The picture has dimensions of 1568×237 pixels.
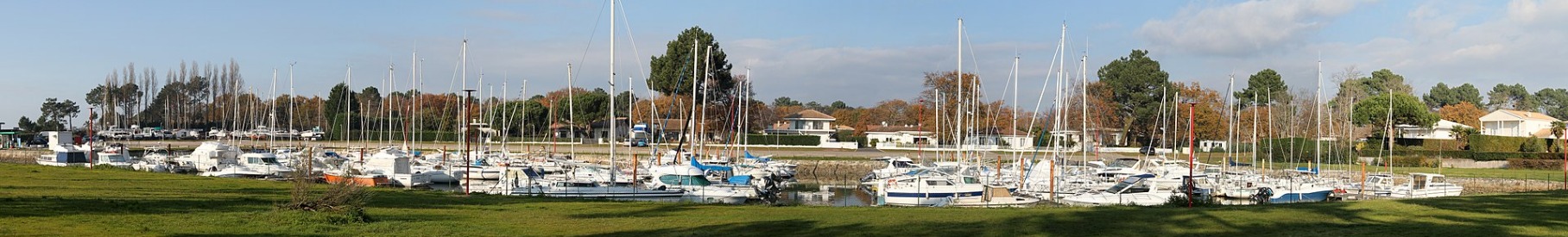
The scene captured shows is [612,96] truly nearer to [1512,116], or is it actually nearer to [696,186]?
[696,186]

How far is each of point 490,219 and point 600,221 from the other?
197 centimetres

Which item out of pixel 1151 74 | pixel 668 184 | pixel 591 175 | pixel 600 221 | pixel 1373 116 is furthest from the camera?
pixel 1151 74

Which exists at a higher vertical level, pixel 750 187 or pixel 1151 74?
pixel 1151 74

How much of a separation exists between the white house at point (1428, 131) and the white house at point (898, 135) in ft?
113

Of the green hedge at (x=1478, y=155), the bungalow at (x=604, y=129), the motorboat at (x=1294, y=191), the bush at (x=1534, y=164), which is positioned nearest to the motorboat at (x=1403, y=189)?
the motorboat at (x=1294, y=191)

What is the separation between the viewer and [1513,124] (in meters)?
111

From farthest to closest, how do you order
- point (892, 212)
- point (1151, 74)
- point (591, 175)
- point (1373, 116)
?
point (1151, 74)
point (1373, 116)
point (591, 175)
point (892, 212)

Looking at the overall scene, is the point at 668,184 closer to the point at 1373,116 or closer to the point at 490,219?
the point at 490,219

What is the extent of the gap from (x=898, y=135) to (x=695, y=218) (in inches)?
3758

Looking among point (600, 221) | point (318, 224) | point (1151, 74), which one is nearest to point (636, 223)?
point (600, 221)

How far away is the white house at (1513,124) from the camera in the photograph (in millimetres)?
108125

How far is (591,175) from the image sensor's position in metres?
48.6

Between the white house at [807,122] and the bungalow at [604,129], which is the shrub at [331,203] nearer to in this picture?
the bungalow at [604,129]

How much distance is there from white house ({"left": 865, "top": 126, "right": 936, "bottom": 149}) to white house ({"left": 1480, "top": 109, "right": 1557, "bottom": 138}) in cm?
4813
